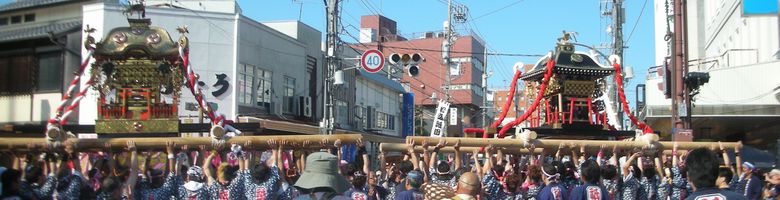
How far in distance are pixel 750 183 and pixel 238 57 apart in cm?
1673

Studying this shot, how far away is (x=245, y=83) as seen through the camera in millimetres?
24219

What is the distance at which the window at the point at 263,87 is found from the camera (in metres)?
25.3

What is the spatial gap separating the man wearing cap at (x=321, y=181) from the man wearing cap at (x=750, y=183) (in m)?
6.33

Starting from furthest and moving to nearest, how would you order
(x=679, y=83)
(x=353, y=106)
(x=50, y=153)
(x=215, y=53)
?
1. (x=353, y=106)
2. (x=215, y=53)
3. (x=679, y=83)
4. (x=50, y=153)

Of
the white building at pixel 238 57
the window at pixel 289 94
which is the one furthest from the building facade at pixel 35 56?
the window at pixel 289 94

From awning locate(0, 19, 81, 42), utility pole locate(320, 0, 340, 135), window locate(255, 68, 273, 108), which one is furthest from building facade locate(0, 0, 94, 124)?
utility pole locate(320, 0, 340, 135)

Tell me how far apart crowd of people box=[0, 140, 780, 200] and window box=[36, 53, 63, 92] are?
10.7 metres

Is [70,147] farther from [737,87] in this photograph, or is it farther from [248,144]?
[737,87]

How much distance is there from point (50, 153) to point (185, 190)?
205cm

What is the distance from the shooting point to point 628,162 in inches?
399

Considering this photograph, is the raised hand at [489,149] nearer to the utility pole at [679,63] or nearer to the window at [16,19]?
the utility pole at [679,63]

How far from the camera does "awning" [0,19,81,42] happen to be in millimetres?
18667

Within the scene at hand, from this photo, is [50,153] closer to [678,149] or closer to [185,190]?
[185,190]

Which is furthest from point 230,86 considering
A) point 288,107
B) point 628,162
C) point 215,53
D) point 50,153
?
point 628,162
